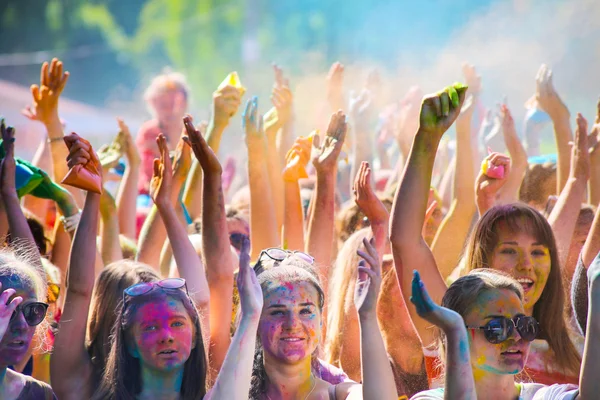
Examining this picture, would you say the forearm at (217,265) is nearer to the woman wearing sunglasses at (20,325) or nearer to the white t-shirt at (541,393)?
the woman wearing sunglasses at (20,325)

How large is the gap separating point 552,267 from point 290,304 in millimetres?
907

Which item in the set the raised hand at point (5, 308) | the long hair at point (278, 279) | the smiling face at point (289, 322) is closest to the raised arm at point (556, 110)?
the long hair at point (278, 279)

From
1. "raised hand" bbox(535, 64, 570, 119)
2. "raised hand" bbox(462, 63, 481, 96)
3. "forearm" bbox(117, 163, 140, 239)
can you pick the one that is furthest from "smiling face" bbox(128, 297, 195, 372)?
"raised hand" bbox(462, 63, 481, 96)

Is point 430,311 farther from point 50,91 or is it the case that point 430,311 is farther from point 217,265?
point 50,91

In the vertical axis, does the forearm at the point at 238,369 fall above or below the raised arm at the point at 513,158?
below

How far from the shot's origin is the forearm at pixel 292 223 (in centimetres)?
353

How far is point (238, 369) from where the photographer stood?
211 centimetres

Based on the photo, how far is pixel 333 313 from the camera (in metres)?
3.08

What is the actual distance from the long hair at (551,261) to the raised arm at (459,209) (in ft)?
2.34

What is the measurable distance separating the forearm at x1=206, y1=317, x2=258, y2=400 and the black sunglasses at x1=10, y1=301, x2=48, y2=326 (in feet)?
1.90

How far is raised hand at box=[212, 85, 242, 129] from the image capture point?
147 inches

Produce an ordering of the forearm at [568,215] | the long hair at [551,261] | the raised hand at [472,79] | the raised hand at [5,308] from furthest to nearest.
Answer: the raised hand at [472,79], the forearm at [568,215], the long hair at [551,261], the raised hand at [5,308]

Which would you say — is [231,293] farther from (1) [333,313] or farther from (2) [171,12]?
(2) [171,12]

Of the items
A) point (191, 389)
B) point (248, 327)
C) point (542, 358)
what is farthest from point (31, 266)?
point (542, 358)
